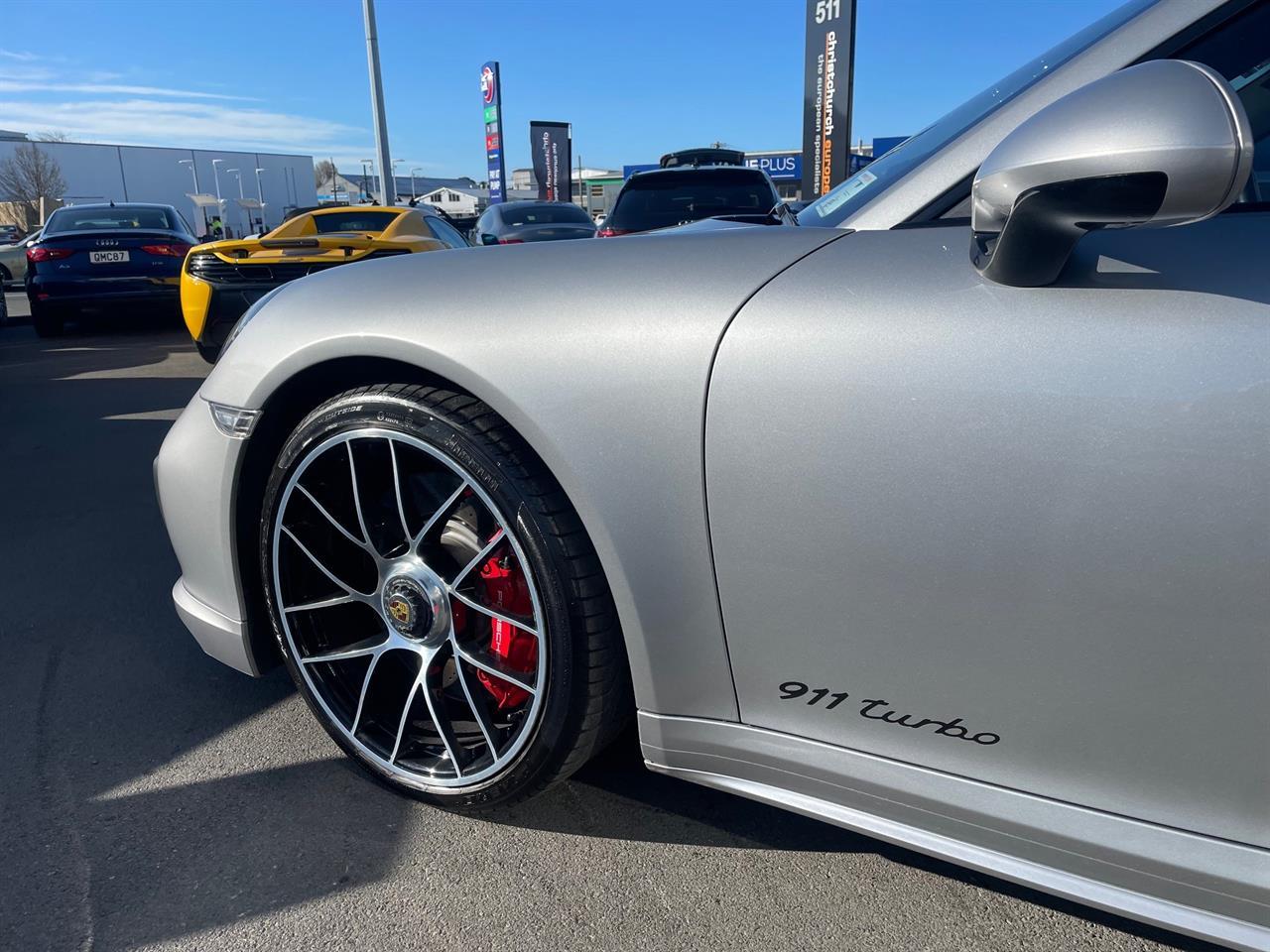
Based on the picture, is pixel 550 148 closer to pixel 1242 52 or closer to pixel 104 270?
pixel 104 270

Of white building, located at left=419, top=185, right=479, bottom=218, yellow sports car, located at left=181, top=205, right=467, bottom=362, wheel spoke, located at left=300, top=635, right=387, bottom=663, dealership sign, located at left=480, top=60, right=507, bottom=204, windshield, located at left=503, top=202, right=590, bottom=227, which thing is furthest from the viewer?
white building, located at left=419, top=185, right=479, bottom=218

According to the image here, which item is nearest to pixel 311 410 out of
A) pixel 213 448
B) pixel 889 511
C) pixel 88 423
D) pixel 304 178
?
pixel 213 448

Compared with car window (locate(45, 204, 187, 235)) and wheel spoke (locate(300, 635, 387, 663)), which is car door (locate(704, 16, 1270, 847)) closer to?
wheel spoke (locate(300, 635, 387, 663))

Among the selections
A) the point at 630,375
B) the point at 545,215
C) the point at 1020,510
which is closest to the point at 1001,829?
the point at 1020,510

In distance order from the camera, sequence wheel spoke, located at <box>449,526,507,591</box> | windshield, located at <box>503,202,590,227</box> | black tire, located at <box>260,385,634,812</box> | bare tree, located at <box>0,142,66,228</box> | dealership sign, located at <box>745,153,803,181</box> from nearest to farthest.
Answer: black tire, located at <box>260,385,634,812</box> < wheel spoke, located at <box>449,526,507,591</box> < windshield, located at <box>503,202,590,227</box> < dealership sign, located at <box>745,153,803,181</box> < bare tree, located at <box>0,142,66,228</box>

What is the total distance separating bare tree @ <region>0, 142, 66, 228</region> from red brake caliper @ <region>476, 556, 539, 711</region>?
71528 mm

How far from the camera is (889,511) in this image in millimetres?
1142

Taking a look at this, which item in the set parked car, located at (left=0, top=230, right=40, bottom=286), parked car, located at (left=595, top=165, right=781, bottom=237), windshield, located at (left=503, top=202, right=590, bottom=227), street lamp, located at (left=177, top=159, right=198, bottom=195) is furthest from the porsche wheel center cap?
street lamp, located at (left=177, top=159, right=198, bottom=195)

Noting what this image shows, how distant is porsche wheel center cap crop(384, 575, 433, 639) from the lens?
164 centimetres

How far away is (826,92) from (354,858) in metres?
14.5

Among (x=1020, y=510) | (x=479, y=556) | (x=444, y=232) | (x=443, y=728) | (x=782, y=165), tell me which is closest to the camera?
(x=1020, y=510)

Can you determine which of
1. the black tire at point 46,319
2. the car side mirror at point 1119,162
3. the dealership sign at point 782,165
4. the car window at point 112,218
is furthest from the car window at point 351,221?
the dealership sign at point 782,165

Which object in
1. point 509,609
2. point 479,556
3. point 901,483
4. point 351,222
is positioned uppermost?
point 351,222

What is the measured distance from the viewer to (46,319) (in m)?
8.85
